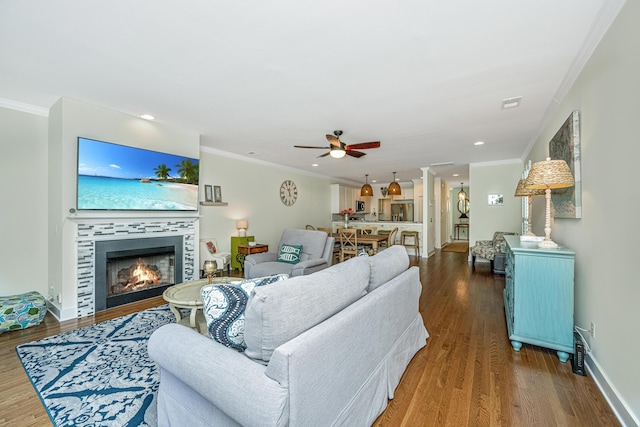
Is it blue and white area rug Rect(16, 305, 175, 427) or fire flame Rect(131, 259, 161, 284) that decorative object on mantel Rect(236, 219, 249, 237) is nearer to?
fire flame Rect(131, 259, 161, 284)

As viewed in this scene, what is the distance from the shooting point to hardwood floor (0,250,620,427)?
64.2 inches

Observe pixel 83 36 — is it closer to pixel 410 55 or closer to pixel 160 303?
pixel 410 55

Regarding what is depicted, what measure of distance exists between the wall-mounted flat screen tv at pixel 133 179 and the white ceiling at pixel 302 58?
539 mm

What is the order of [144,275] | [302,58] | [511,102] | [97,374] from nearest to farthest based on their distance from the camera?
[97,374] < [302,58] < [511,102] < [144,275]

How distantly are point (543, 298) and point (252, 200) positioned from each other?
5303mm

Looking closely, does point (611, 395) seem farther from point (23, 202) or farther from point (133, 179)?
point (23, 202)

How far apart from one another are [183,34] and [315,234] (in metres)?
3.04

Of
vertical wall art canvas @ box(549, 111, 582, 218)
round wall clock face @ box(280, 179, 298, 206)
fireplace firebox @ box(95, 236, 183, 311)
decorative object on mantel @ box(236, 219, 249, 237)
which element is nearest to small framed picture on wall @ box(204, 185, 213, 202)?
decorative object on mantel @ box(236, 219, 249, 237)

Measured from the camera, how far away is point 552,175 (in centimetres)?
229

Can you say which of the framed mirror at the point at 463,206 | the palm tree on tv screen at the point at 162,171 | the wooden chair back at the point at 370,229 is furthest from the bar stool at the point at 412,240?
the palm tree on tv screen at the point at 162,171

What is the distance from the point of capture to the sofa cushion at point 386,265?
192cm

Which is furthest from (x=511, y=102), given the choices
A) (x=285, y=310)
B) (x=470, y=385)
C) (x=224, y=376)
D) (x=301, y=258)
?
(x=224, y=376)

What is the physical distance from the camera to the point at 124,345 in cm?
249

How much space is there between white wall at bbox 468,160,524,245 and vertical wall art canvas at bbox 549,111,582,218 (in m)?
3.84
